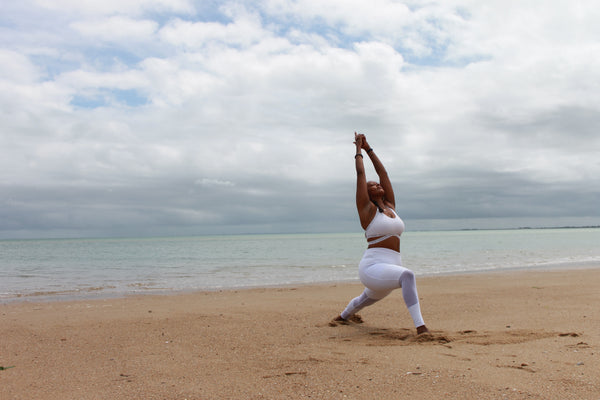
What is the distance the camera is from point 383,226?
5898 mm

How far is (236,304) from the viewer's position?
9992 millimetres

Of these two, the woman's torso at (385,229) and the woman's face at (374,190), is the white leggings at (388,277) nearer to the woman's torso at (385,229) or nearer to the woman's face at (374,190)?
the woman's torso at (385,229)

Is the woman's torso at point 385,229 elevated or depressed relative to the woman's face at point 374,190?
depressed

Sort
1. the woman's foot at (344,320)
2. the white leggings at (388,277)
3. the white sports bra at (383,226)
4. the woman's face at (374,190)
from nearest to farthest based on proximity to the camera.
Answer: the white leggings at (388,277) < the white sports bra at (383,226) < the woman's face at (374,190) < the woman's foot at (344,320)

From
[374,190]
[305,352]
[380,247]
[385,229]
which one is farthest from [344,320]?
[374,190]

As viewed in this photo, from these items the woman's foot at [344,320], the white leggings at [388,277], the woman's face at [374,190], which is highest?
the woman's face at [374,190]

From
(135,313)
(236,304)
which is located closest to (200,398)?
(135,313)

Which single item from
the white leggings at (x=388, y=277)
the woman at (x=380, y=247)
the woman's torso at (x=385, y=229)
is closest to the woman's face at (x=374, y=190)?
the woman at (x=380, y=247)

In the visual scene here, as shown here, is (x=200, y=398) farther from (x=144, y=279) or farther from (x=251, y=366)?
(x=144, y=279)

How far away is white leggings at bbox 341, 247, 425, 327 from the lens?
5598 millimetres

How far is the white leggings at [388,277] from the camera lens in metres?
5.60

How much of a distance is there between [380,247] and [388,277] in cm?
48

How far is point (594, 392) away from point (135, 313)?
7.62 m

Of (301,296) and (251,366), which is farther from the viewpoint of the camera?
(301,296)
